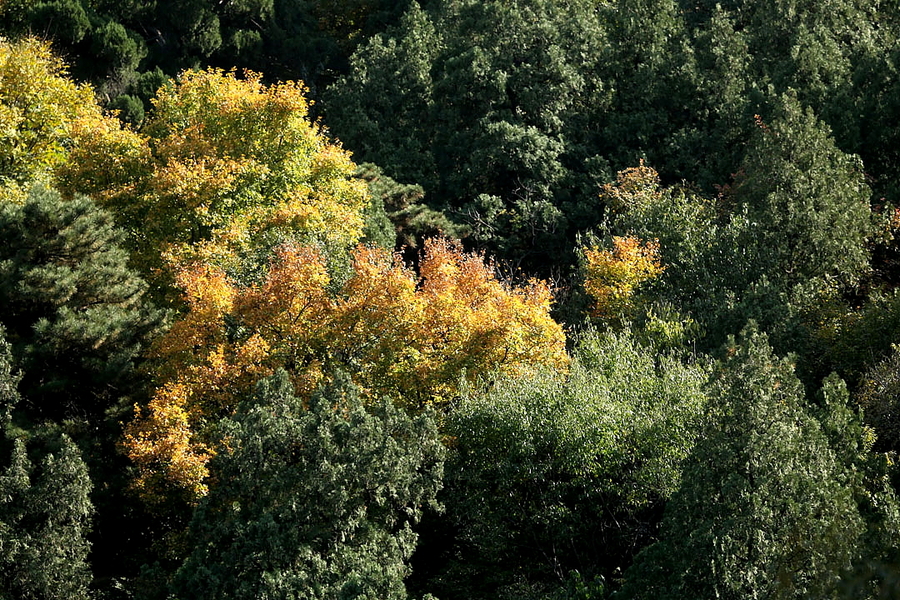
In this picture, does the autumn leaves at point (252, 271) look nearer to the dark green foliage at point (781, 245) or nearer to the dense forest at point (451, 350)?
the dense forest at point (451, 350)

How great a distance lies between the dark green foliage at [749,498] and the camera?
20734mm

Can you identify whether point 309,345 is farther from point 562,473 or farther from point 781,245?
point 781,245

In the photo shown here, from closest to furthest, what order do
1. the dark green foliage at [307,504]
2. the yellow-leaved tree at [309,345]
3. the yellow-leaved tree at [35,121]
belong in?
the dark green foliage at [307,504], the yellow-leaved tree at [309,345], the yellow-leaved tree at [35,121]

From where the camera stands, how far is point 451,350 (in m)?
29.0

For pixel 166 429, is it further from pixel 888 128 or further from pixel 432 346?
pixel 888 128

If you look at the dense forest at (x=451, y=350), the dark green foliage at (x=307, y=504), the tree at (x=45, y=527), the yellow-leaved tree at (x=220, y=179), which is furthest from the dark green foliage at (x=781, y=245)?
the tree at (x=45, y=527)

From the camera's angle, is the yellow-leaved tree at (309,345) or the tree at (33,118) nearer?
the yellow-leaved tree at (309,345)

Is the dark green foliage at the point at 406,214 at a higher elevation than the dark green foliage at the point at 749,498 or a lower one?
higher

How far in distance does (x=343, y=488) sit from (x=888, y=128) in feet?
108

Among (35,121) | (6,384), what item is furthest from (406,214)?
(6,384)

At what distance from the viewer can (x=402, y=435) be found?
23.6 m

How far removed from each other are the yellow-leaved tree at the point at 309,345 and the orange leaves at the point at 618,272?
31.7 feet

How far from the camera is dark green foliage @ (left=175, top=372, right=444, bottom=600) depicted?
21875 mm

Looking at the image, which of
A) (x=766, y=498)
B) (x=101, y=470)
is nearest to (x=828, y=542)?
(x=766, y=498)
